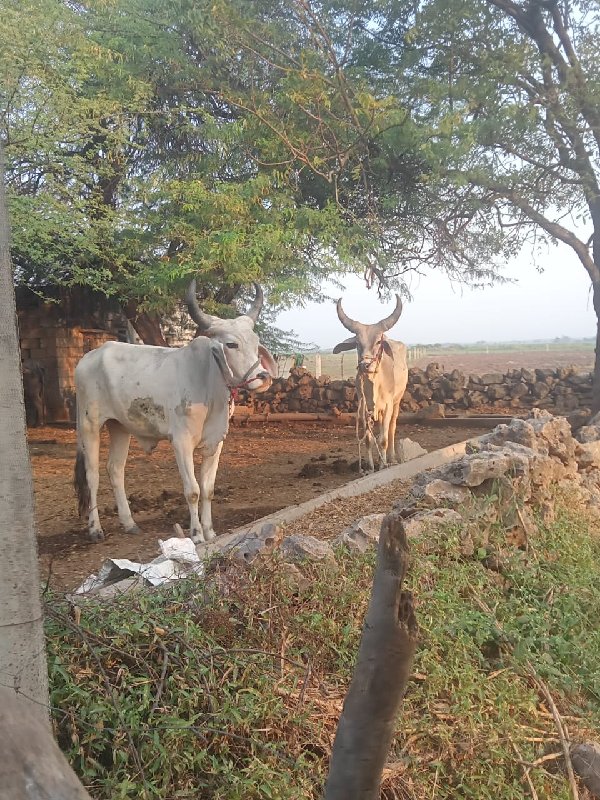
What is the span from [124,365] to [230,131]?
449 centimetres

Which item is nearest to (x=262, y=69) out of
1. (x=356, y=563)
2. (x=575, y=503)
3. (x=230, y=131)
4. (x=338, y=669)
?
(x=230, y=131)

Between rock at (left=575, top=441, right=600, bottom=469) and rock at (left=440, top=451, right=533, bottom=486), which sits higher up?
rock at (left=440, top=451, right=533, bottom=486)

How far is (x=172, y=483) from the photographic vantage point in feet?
28.4

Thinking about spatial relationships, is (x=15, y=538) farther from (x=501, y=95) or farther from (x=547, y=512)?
(x=501, y=95)

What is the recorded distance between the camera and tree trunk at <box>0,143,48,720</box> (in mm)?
1764

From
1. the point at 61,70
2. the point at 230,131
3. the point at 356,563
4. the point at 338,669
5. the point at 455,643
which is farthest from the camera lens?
the point at 230,131

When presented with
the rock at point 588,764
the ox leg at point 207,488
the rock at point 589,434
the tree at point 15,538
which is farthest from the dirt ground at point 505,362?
the tree at point 15,538

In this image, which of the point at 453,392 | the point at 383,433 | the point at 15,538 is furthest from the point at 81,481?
the point at 453,392

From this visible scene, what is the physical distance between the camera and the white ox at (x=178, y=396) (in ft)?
17.8

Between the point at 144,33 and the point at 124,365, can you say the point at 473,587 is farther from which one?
the point at 144,33

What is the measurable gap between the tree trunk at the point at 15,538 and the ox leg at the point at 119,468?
14.7 ft

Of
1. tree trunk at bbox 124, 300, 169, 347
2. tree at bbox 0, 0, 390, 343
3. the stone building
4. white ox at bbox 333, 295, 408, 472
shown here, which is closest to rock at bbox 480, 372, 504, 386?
tree at bbox 0, 0, 390, 343

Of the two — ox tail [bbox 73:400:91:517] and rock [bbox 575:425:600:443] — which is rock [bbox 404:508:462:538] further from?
rock [bbox 575:425:600:443]

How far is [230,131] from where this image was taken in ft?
30.2
